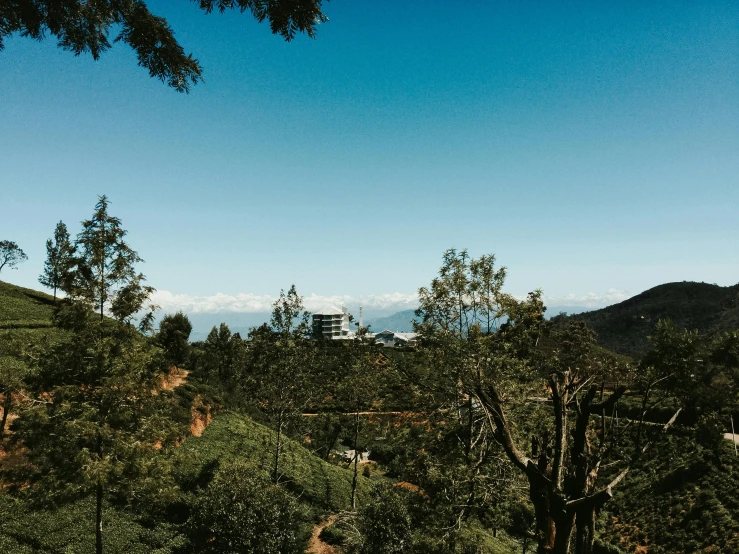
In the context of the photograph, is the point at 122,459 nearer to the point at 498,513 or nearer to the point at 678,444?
the point at 498,513

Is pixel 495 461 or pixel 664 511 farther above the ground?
pixel 495 461

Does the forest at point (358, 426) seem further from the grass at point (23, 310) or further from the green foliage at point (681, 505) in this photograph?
the grass at point (23, 310)

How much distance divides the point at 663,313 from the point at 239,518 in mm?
157875

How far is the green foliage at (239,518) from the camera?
15.8 m

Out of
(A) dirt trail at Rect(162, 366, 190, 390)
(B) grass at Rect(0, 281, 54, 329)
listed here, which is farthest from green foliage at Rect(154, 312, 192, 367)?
(B) grass at Rect(0, 281, 54, 329)

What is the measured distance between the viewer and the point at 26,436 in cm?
1134

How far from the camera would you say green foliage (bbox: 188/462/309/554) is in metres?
15.8

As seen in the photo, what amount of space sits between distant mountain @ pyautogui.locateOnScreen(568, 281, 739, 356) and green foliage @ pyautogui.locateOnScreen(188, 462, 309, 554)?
119 metres

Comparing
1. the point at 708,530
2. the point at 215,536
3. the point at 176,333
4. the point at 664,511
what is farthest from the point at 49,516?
the point at 664,511

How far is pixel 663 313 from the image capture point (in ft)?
438

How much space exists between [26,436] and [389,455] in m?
38.3

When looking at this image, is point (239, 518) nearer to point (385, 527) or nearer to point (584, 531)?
point (385, 527)

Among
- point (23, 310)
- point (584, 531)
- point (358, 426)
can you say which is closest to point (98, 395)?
point (584, 531)

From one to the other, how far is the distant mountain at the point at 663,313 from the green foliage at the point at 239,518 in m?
119
